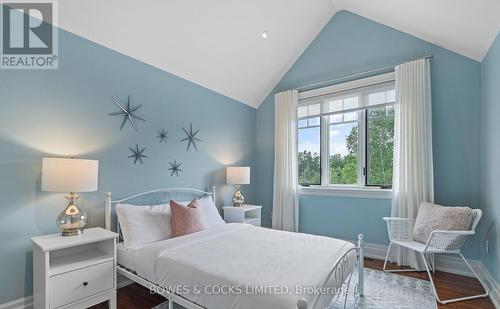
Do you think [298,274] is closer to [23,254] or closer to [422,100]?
[23,254]

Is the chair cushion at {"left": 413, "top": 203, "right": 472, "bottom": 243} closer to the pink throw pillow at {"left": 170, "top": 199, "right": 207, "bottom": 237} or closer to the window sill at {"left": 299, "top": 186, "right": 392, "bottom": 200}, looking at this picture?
the window sill at {"left": 299, "top": 186, "right": 392, "bottom": 200}

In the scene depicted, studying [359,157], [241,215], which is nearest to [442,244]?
[359,157]

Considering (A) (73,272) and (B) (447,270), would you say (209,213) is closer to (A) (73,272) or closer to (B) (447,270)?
(A) (73,272)

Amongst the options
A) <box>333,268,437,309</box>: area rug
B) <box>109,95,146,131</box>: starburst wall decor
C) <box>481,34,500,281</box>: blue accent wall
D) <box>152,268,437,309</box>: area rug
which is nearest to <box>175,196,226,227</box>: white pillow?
<box>152,268,437,309</box>: area rug

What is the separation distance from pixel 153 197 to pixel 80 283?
1.22 meters

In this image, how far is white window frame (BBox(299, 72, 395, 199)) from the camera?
3496 millimetres

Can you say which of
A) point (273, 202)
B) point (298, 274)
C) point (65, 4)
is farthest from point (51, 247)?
point (273, 202)

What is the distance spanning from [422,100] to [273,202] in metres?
2.62

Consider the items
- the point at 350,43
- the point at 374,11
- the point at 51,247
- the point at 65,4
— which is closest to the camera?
the point at 51,247

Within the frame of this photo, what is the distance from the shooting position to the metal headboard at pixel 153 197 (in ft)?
8.41

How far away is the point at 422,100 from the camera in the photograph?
3.07 metres

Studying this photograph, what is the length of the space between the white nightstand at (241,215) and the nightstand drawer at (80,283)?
1.85 m

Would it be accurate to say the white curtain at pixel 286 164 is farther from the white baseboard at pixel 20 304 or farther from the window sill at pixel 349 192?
the white baseboard at pixel 20 304

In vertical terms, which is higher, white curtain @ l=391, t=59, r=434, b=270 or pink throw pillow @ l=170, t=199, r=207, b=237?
white curtain @ l=391, t=59, r=434, b=270
